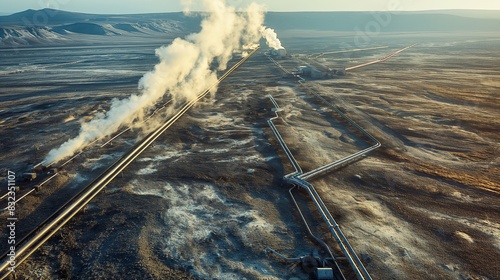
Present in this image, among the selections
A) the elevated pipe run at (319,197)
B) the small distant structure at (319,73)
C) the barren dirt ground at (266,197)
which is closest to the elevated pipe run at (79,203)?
the barren dirt ground at (266,197)

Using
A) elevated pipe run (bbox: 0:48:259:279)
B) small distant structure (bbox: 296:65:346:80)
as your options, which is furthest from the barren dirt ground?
small distant structure (bbox: 296:65:346:80)

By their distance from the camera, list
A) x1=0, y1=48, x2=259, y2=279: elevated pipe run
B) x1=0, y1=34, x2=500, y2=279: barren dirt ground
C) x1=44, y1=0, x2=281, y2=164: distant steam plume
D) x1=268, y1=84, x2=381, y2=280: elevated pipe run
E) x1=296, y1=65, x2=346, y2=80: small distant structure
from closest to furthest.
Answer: x1=268, y1=84, x2=381, y2=280: elevated pipe run
x1=0, y1=34, x2=500, y2=279: barren dirt ground
x1=0, y1=48, x2=259, y2=279: elevated pipe run
x1=44, y1=0, x2=281, y2=164: distant steam plume
x1=296, y1=65, x2=346, y2=80: small distant structure

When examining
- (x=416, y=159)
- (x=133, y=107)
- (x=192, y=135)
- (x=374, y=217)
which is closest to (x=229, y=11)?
(x=133, y=107)

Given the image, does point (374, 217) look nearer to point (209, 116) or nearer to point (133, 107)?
point (209, 116)

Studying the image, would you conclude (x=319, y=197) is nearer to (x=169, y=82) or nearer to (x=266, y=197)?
(x=266, y=197)

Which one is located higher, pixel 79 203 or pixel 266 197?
pixel 79 203

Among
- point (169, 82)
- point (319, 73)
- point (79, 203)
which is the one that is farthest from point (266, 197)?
point (319, 73)

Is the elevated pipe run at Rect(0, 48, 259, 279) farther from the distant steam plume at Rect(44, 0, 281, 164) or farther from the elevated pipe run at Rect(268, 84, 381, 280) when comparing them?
the elevated pipe run at Rect(268, 84, 381, 280)

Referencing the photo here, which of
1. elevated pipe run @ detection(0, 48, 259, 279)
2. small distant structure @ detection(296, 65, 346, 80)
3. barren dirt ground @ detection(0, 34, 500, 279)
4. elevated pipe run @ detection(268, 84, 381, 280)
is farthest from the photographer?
small distant structure @ detection(296, 65, 346, 80)
